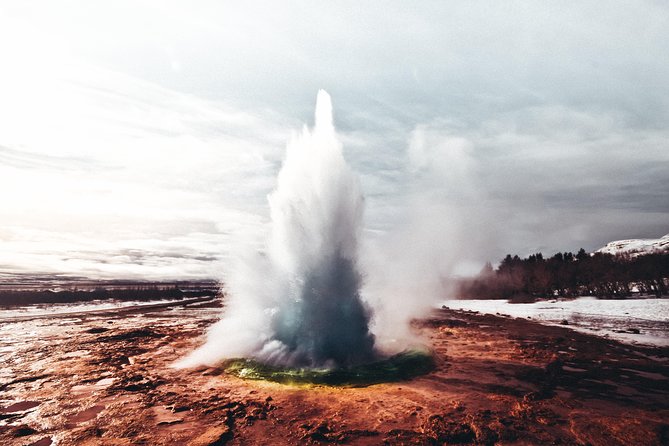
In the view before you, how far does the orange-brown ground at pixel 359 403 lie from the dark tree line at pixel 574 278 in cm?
5235

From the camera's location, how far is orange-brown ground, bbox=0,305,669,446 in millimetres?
7176

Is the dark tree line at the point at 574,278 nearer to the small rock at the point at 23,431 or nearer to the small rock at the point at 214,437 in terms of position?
the small rock at the point at 214,437

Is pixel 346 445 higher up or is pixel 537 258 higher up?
pixel 537 258

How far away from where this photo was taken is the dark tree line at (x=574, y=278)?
53.9m

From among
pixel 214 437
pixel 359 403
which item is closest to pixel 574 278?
pixel 359 403

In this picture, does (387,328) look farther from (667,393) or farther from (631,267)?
(631,267)

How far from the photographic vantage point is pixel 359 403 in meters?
8.95

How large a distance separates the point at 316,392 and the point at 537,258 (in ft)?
328

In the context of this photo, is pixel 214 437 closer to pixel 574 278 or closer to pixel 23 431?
pixel 23 431

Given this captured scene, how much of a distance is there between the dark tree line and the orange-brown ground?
5235cm

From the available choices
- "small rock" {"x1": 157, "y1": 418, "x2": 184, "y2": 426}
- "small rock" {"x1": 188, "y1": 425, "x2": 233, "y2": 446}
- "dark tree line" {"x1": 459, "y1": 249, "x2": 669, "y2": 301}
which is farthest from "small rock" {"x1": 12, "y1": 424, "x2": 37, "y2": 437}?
"dark tree line" {"x1": 459, "y1": 249, "x2": 669, "y2": 301}

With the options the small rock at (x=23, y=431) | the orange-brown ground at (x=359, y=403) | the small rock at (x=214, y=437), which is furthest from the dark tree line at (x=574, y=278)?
the small rock at (x=23, y=431)

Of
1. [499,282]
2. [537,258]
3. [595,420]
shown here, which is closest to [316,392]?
[595,420]

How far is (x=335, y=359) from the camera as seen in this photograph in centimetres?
1287
